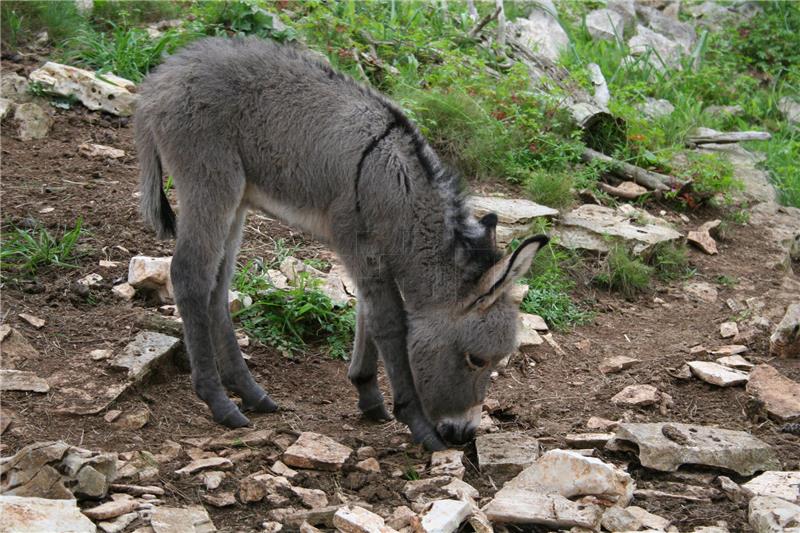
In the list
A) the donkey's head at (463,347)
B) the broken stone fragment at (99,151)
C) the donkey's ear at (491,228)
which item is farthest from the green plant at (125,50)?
the donkey's head at (463,347)

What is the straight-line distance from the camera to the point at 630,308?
7527 mm

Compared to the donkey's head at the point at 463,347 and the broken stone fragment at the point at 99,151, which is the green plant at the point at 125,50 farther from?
the donkey's head at the point at 463,347

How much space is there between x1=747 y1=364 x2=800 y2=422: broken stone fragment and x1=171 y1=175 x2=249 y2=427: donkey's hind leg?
3.03m

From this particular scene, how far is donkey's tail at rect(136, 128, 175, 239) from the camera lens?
528 centimetres

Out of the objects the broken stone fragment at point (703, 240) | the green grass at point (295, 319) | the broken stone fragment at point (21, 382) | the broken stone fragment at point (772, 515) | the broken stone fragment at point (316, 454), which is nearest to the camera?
the broken stone fragment at point (772, 515)

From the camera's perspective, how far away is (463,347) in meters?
4.88

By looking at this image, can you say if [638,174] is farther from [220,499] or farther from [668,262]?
[220,499]

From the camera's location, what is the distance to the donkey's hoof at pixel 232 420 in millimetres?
5105

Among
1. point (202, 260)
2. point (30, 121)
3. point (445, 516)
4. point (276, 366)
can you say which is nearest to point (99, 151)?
point (30, 121)

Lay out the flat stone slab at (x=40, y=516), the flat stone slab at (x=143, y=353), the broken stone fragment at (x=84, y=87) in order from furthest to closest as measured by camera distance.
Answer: the broken stone fragment at (x=84, y=87) → the flat stone slab at (x=143, y=353) → the flat stone slab at (x=40, y=516)

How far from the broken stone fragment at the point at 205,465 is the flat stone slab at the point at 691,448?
1.99 meters

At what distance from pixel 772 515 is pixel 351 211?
8.17 ft

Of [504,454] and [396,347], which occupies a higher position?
[396,347]

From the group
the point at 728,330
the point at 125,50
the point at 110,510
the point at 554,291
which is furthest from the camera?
the point at 125,50
